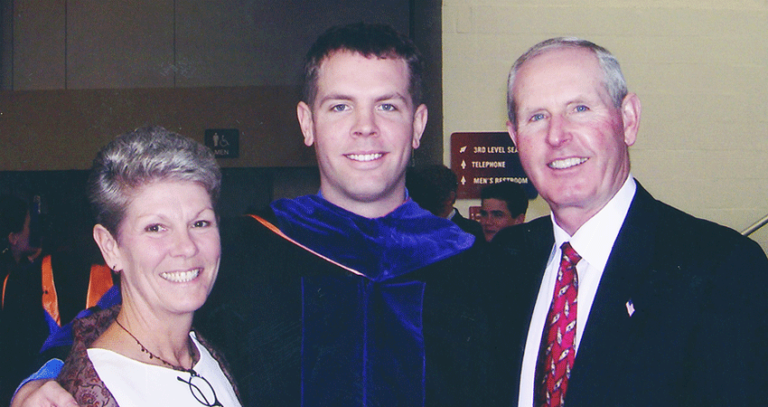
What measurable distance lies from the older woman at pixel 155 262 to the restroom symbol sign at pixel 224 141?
3.78 meters

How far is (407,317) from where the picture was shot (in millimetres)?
1510

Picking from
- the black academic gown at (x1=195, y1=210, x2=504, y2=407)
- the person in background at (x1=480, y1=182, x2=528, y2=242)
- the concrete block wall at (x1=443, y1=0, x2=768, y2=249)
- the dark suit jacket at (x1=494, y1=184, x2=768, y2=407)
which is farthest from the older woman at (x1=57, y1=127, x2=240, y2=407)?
the concrete block wall at (x1=443, y1=0, x2=768, y2=249)

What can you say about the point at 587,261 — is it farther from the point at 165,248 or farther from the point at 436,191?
the point at 436,191

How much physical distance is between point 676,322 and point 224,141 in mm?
4272

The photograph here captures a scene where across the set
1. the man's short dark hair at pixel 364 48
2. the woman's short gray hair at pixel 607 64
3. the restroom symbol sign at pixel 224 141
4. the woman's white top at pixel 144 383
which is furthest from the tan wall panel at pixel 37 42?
the woman's short gray hair at pixel 607 64

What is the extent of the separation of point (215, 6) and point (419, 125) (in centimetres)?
427

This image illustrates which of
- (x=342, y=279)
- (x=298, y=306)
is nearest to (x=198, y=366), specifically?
(x=298, y=306)

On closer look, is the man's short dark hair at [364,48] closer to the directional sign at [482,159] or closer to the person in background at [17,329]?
the person in background at [17,329]

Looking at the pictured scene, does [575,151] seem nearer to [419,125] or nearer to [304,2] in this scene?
[419,125]

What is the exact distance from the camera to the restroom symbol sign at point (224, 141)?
5.03m

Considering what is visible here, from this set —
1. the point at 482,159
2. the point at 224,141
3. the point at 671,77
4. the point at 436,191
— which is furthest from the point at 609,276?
the point at 224,141

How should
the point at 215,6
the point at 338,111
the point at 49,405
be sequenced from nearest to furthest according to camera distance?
the point at 49,405 < the point at 338,111 < the point at 215,6

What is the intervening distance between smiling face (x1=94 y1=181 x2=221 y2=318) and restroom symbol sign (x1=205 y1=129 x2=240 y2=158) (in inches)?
149

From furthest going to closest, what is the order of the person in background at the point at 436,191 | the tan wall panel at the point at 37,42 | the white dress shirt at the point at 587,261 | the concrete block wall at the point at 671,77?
1. the tan wall panel at the point at 37,42
2. the concrete block wall at the point at 671,77
3. the person in background at the point at 436,191
4. the white dress shirt at the point at 587,261
